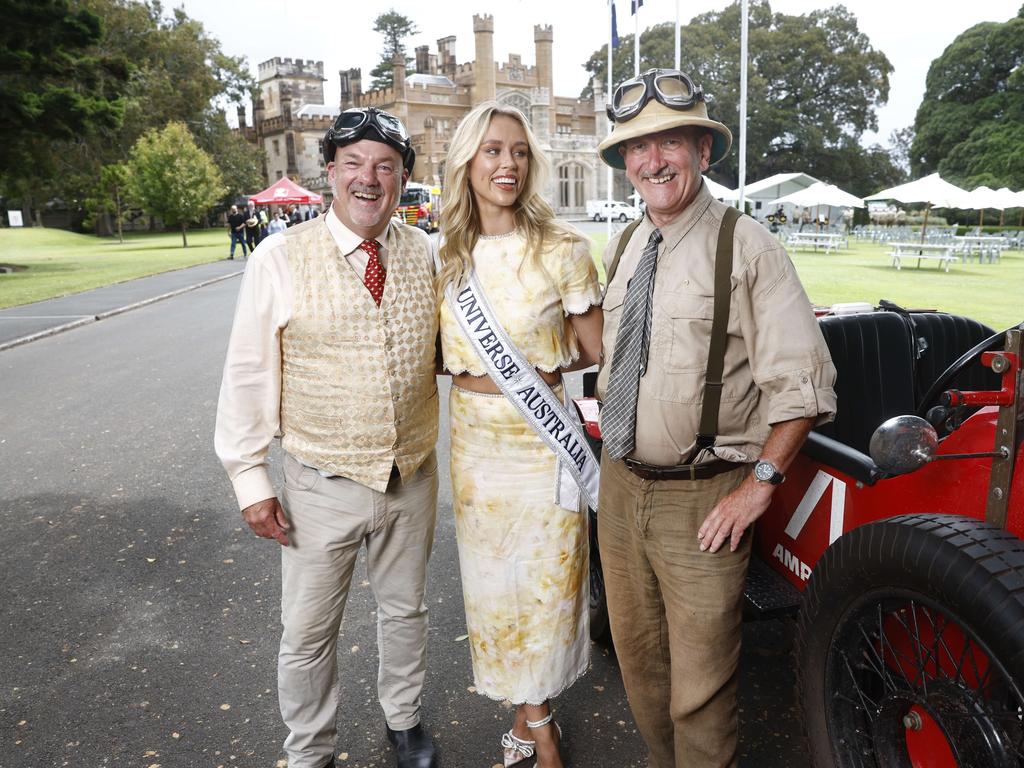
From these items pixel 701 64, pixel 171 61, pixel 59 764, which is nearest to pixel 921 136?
pixel 701 64

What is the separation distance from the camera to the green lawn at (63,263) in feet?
66.7

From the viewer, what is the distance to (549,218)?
2760 mm

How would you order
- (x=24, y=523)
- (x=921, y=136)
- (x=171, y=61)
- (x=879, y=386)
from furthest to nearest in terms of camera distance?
(x=171, y=61) < (x=921, y=136) < (x=24, y=523) < (x=879, y=386)

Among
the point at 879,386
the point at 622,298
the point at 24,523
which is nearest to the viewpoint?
the point at 622,298

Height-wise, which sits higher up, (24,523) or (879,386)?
(879,386)

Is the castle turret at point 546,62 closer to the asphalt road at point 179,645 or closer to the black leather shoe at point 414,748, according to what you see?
the asphalt road at point 179,645

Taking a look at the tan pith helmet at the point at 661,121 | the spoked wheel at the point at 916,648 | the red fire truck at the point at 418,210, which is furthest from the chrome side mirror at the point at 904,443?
the red fire truck at the point at 418,210

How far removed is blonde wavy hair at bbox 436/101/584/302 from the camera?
2.68 metres

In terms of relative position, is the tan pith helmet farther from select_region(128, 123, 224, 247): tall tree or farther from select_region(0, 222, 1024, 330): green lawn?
select_region(128, 123, 224, 247): tall tree

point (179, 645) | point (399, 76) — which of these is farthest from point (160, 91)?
point (179, 645)

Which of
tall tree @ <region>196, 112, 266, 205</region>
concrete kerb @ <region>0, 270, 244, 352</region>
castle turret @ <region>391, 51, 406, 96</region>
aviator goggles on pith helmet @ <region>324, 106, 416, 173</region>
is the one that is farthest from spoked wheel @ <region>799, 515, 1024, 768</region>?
castle turret @ <region>391, 51, 406, 96</region>

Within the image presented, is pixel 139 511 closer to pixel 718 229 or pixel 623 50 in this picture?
pixel 718 229

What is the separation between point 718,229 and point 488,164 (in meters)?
0.82

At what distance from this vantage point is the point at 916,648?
1.94 meters
